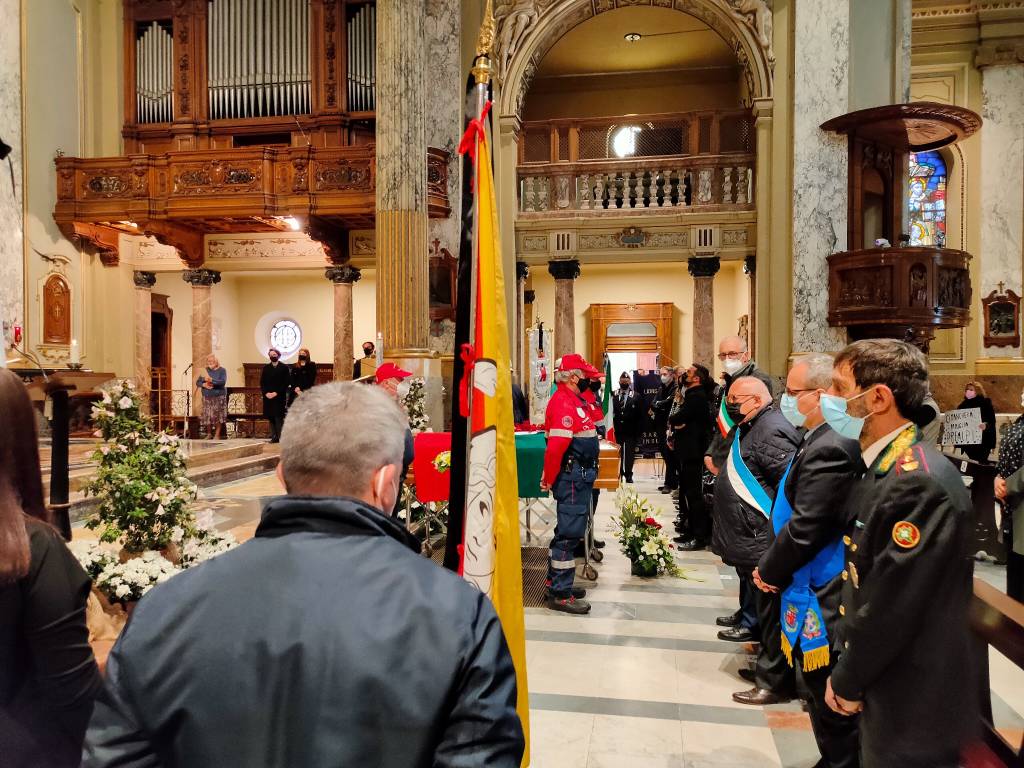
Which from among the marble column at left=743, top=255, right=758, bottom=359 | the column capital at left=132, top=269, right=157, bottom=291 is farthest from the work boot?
the column capital at left=132, top=269, right=157, bottom=291

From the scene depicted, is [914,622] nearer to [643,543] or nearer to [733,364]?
[733,364]

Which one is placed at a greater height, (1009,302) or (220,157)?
(220,157)

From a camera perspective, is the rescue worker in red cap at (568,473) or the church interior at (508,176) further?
the church interior at (508,176)

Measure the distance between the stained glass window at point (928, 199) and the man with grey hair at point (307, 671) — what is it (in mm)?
15041

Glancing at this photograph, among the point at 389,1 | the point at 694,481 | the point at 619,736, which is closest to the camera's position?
the point at 619,736

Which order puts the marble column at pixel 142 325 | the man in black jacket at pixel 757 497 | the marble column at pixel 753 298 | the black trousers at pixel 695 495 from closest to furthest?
the man in black jacket at pixel 757 497
the black trousers at pixel 695 495
the marble column at pixel 753 298
the marble column at pixel 142 325

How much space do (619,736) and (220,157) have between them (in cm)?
1080

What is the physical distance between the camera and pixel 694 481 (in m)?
6.56

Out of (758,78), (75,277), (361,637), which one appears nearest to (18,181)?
(75,277)

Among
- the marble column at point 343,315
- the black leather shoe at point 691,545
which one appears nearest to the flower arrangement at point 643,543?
the black leather shoe at point 691,545

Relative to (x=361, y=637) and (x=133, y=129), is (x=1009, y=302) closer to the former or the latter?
(x=361, y=637)

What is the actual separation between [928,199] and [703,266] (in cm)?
511

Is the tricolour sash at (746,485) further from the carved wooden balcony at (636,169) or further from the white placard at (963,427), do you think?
the carved wooden balcony at (636,169)

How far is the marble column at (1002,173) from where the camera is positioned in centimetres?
1272
